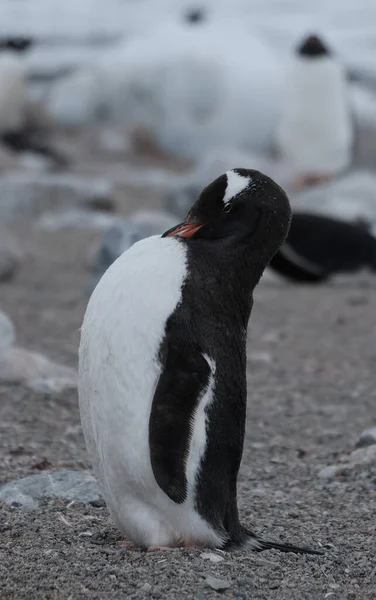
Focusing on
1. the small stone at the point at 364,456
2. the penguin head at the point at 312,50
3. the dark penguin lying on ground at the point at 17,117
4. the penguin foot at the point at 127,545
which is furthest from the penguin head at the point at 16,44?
the penguin foot at the point at 127,545

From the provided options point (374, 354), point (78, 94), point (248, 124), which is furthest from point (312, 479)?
point (78, 94)

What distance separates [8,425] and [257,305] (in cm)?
318

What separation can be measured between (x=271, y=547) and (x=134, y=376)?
1.81ft

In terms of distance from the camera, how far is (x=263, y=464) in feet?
13.4

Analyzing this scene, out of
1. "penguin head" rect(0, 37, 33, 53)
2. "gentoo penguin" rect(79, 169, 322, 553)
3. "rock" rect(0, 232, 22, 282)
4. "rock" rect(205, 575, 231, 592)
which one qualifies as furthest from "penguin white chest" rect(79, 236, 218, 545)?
"penguin head" rect(0, 37, 33, 53)

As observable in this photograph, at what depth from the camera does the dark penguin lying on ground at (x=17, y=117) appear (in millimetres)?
14828

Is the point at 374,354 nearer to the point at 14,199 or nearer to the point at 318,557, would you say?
the point at 318,557

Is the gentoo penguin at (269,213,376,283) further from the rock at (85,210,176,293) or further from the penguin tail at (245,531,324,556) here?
the penguin tail at (245,531,324,556)

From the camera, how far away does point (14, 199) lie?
36.2ft

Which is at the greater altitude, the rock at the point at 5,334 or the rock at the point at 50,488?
the rock at the point at 50,488

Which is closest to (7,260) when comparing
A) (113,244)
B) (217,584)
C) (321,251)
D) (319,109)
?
(113,244)

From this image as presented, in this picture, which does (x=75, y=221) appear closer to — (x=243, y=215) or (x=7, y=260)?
(x=7, y=260)

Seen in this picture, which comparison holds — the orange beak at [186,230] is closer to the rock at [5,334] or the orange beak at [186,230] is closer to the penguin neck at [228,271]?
the penguin neck at [228,271]

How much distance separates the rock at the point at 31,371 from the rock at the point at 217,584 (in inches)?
94.0
